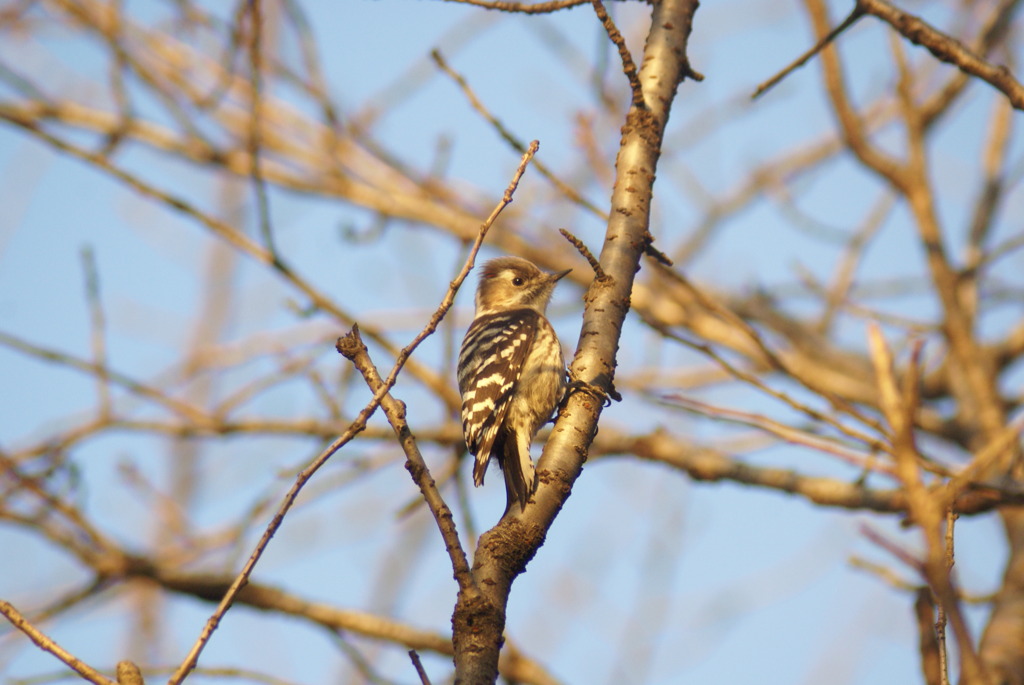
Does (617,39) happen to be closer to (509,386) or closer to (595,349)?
(595,349)

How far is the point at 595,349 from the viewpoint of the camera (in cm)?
315

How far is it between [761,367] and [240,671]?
4.46 metres

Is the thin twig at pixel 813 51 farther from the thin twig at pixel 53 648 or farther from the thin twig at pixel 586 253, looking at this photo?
the thin twig at pixel 53 648

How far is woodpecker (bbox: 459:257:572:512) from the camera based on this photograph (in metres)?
4.62

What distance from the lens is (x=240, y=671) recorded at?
395cm

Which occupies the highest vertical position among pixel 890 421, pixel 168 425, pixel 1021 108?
pixel 168 425

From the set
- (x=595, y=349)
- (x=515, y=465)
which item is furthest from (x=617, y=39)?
(x=515, y=465)

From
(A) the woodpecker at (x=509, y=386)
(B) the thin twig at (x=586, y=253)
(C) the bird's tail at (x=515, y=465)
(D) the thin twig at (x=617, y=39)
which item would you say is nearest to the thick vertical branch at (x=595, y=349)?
(B) the thin twig at (x=586, y=253)

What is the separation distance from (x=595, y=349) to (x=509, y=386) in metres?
1.75

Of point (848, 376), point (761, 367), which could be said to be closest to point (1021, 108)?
point (761, 367)

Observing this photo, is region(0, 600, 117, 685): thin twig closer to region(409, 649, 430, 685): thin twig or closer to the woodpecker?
region(409, 649, 430, 685): thin twig

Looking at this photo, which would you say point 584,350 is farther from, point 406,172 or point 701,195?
point 701,195

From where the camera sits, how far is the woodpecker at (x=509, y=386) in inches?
182

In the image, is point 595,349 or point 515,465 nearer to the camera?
point 595,349
